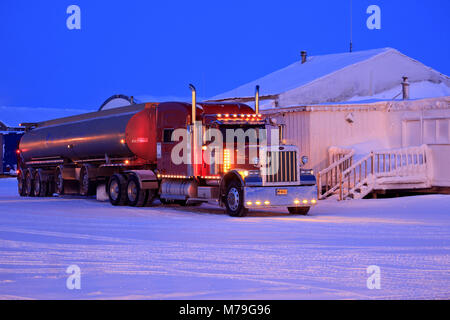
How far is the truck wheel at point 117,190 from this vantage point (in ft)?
86.0

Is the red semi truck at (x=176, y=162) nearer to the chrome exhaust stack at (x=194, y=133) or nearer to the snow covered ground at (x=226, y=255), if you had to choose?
the chrome exhaust stack at (x=194, y=133)

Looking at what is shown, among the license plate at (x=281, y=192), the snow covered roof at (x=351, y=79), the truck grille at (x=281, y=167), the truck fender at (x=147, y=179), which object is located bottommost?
the license plate at (x=281, y=192)

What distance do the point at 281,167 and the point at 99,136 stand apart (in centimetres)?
915

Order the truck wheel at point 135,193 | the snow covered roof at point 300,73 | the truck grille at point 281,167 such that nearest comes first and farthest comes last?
1. the truck grille at point 281,167
2. the truck wheel at point 135,193
3. the snow covered roof at point 300,73

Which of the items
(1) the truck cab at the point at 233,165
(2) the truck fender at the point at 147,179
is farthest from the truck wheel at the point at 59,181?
(1) the truck cab at the point at 233,165

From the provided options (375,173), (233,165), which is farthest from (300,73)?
(233,165)

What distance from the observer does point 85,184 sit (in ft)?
96.7

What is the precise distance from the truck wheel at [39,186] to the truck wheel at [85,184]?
4121mm

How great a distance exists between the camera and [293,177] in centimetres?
2094

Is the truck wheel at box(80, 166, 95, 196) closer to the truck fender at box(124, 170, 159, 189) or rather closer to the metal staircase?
the truck fender at box(124, 170, 159, 189)

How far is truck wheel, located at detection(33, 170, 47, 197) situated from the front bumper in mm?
15579

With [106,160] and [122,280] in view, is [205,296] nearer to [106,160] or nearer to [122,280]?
[122,280]

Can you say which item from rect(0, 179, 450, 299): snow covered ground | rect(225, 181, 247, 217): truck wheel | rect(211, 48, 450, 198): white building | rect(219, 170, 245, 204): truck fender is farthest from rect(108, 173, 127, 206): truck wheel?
rect(211, 48, 450, 198): white building

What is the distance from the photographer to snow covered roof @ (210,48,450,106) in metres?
38.2
